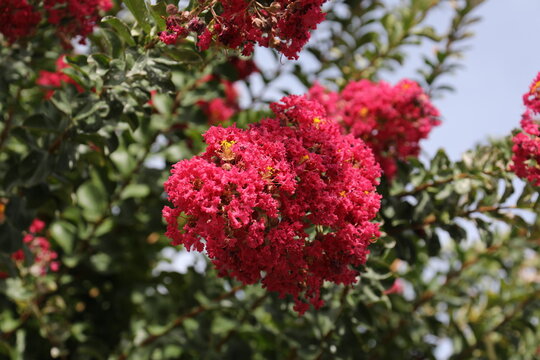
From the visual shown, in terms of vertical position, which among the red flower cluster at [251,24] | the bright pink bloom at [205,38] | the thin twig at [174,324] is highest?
the red flower cluster at [251,24]

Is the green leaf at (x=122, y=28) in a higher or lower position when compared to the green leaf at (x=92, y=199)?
higher

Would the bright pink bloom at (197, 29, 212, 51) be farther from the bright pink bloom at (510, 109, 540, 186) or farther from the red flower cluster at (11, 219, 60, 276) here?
the red flower cluster at (11, 219, 60, 276)

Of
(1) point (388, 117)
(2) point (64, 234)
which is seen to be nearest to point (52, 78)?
(2) point (64, 234)

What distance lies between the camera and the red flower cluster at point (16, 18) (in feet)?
6.83

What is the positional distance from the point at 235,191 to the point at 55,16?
125cm

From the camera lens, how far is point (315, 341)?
2557 millimetres

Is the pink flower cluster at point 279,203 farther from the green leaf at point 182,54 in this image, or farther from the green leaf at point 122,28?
the green leaf at point 122,28

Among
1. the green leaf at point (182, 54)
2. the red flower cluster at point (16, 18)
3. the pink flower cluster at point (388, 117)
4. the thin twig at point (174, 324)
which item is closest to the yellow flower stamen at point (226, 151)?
the green leaf at point (182, 54)

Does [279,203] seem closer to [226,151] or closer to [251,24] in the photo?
[226,151]

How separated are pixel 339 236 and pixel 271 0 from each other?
0.74 meters

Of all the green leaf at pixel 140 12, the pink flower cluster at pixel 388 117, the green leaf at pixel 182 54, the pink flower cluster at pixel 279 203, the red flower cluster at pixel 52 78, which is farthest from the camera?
the red flower cluster at pixel 52 78

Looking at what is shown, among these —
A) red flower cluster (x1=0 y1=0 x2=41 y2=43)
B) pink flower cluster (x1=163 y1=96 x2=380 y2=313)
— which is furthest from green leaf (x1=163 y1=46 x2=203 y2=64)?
red flower cluster (x1=0 y1=0 x2=41 y2=43)

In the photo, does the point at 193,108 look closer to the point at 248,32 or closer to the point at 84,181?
the point at 84,181

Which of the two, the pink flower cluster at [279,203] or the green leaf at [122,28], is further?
the green leaf at [122,28]
